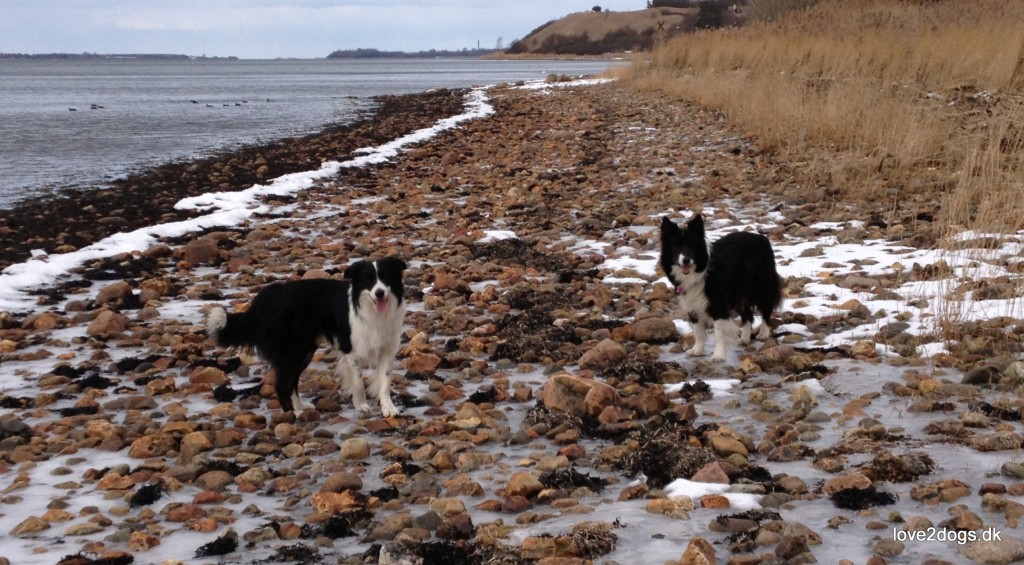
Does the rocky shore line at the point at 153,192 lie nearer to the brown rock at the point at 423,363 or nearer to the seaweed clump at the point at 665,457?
the brown rock at the point at 423,363

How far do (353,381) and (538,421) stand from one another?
5.01 ft

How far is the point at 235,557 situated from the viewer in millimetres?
3881

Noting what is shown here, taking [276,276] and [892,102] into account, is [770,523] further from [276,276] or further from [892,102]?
[892,102]

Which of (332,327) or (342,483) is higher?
(332,327)

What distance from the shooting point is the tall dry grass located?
960 cm

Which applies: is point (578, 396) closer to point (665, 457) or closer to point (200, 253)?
point (665, 457)

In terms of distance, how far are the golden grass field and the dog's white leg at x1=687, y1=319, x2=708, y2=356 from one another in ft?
8.63

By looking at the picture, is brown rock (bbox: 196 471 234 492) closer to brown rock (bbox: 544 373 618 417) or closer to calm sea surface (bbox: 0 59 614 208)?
brown rock (bbox: 544 373 618 417)

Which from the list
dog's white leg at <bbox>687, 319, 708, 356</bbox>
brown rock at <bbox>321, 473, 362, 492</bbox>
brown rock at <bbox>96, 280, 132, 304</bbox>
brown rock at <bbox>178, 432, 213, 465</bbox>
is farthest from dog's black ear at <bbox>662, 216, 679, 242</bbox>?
brown rock at <bbox>96, 280, 132, 304</bbox>

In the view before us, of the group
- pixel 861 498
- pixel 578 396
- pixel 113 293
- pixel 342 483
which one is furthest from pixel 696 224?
pixel 113 293

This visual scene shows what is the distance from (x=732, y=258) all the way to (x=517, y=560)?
4.12 meters

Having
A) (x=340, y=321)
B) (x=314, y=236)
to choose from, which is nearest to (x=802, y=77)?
(x=314, y=236)

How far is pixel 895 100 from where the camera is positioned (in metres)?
13.8

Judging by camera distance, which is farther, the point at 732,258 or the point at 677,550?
the point at 732,258
